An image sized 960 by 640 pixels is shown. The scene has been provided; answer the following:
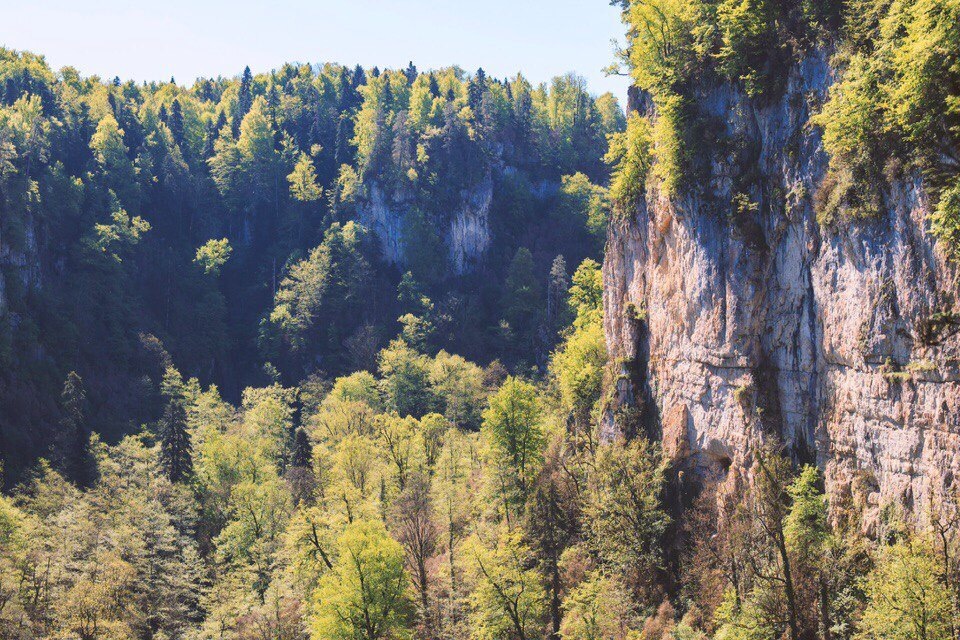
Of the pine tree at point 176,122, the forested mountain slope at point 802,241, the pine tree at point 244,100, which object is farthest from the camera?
the pine tree at point 244,100

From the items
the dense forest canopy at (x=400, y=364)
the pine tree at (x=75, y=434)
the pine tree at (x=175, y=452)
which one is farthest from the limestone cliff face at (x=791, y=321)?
the pine tree at (x=75, y=434)

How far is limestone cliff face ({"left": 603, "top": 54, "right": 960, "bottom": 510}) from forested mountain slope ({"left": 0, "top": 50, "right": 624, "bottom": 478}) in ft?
148

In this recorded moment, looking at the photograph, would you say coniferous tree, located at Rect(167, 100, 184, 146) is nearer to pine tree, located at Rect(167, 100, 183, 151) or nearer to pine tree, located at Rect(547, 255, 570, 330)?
pine tree, located at Rect(167, 100, 183, 151)

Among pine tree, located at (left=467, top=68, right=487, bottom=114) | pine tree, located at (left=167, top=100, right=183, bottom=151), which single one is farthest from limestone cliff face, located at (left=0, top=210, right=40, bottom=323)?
pine tree, located at (left=467, top=68, right=487, bottom=114)

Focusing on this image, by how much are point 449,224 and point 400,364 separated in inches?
1133

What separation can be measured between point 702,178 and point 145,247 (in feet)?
259

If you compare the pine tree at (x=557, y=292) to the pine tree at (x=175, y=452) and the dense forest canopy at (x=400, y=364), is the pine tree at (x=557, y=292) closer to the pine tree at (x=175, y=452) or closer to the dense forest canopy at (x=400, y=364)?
the dense forest canopy at (x=400, y=364)

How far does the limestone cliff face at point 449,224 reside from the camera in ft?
313

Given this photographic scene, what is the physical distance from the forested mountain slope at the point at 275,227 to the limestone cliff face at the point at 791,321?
148ft

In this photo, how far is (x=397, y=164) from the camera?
96.8 metres

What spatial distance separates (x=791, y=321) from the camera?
26922mm

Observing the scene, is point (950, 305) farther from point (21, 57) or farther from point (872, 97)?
point (21, 57)

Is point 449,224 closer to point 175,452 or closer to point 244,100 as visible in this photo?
point 175,452

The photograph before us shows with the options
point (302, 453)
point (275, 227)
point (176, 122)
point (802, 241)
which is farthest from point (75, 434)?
point (176, 122)
